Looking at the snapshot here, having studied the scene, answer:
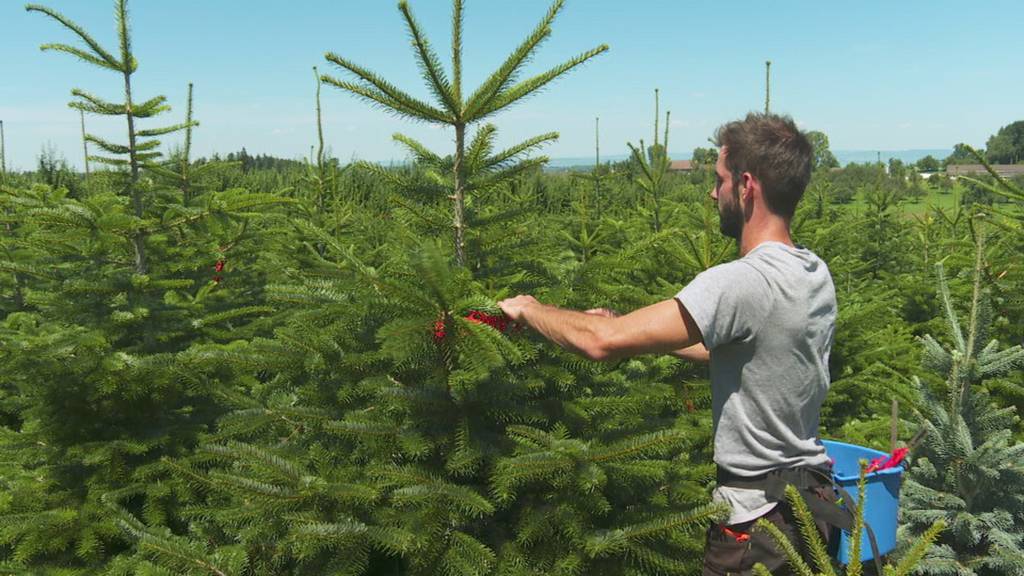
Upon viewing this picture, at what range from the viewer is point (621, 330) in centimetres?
223

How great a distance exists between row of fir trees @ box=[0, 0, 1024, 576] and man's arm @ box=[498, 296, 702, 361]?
20 centimetres

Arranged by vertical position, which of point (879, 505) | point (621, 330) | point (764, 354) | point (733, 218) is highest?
point (733, 218)

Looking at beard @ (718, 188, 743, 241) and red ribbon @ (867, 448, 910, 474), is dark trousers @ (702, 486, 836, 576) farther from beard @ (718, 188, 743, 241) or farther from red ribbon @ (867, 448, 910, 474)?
beard @ (718, 188, 743, 241)

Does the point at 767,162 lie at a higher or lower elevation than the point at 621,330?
higher

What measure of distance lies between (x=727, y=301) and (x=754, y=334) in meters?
0.20

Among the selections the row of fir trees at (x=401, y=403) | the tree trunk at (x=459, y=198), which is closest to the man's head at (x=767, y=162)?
the row of fir trees at (x=401, y=403)

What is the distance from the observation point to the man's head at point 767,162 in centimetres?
244

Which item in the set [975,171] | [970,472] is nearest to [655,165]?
[975,171]

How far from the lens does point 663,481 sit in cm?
292

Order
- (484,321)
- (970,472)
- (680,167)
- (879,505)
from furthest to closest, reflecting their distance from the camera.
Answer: (680,167) < (970,472) < (879,505) < (484,321)

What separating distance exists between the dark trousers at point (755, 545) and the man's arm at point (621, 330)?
0.79 metres

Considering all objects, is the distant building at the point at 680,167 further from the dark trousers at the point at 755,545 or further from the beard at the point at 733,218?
the dark trousers at the point at 755,545

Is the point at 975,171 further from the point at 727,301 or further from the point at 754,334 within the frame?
the point at 727,301

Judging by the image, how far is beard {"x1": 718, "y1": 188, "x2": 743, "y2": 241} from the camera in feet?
8.45
